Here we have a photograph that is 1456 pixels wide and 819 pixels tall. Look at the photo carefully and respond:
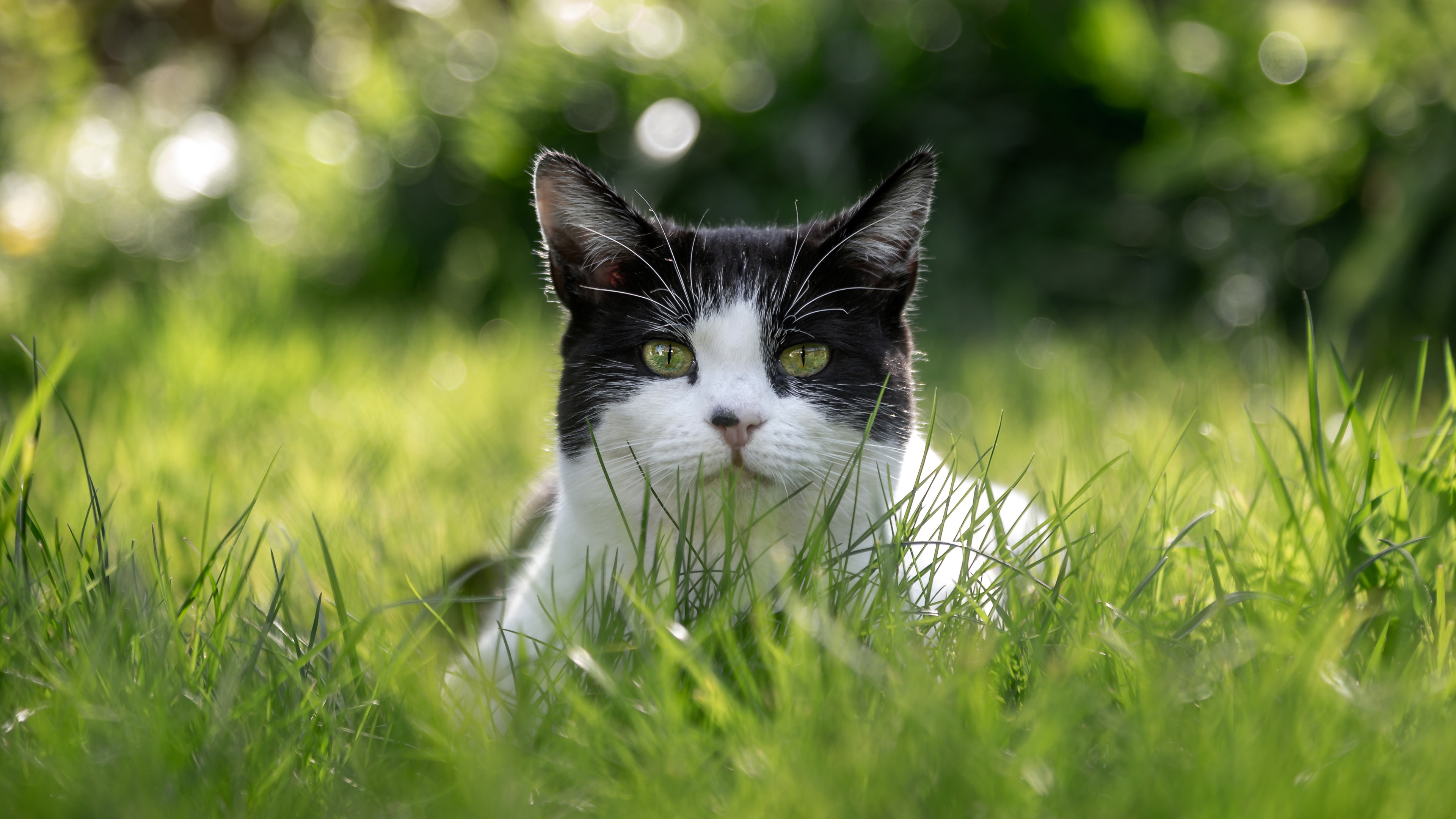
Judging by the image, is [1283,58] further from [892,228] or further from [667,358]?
[667,358]

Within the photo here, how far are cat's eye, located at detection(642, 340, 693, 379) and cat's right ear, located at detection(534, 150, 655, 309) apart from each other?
0.46 feet

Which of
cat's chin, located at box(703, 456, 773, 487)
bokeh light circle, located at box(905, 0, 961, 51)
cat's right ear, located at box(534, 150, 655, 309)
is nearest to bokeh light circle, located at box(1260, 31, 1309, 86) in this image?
bokeh light circle, located at box(905, 0, 961, 51)

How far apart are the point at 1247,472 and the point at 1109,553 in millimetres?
813

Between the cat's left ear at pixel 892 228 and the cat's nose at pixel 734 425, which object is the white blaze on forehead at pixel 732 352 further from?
the cat's left ear at pixel 892 228

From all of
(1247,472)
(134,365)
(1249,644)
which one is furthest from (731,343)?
(134,365)

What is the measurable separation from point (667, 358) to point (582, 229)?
0.27 meters

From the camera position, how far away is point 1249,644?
1.07 m

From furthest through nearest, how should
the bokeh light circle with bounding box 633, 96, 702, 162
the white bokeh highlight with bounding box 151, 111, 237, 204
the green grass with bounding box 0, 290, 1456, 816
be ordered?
1. the white bokeh highlight with bounding box 151, 111, 237, 204
2. the bokeh light circle with bounding box 633, 96, 702, 162
3. the green grass with bounding box 0, 290, 1456, 816

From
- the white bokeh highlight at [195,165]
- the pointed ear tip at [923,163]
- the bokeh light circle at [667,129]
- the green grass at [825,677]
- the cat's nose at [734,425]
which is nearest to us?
the green grass at [825,677]

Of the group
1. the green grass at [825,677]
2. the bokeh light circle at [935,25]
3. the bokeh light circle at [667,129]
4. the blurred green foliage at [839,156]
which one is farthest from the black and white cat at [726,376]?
the bokeh light circle at [935,25]

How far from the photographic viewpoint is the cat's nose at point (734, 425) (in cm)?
132

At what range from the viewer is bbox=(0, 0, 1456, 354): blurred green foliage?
3.52m

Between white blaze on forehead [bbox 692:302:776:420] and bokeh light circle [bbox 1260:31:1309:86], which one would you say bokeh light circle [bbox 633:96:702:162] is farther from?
white blaze on forehead [bbox 692:302:776:420]

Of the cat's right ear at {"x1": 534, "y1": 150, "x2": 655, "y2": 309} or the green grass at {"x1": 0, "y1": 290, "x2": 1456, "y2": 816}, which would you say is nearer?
the green grass at {"x1": 0, "y1": 290, "x2": 1456, "y2": 816}
